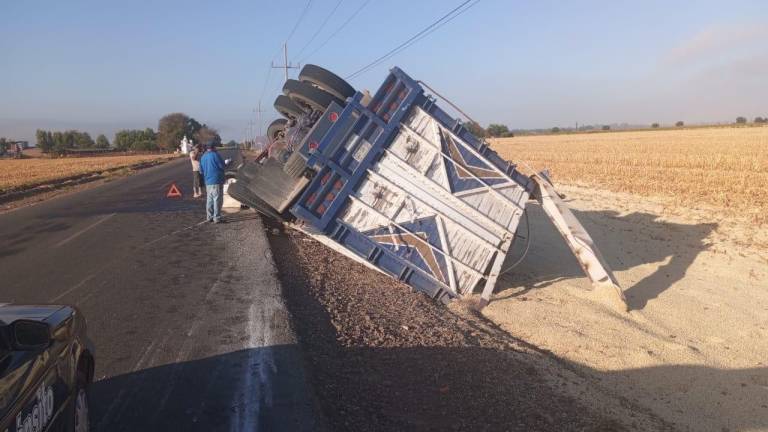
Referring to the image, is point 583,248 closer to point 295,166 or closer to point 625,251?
point 295,166

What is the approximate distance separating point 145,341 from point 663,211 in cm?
1418

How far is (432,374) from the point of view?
5035mm

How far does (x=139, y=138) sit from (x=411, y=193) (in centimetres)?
13293

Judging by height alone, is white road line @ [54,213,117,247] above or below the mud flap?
below

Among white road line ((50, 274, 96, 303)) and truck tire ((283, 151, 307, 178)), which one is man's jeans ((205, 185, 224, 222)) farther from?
truck tire ((283, 151, 307, 178))

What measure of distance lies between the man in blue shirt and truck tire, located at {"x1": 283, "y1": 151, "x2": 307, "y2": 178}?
505 centimetres

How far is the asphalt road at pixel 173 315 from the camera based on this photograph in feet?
13.8

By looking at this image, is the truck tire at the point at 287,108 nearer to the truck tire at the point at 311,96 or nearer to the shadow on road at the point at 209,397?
the truck tire at the point at 311,96

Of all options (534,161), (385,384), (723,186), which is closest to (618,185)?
(723,186)

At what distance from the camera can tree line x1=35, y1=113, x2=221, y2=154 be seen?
112938mm

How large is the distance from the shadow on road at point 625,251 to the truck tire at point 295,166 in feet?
10.9

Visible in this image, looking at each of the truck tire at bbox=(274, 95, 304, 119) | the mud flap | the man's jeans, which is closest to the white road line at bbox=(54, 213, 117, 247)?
the man's jeans

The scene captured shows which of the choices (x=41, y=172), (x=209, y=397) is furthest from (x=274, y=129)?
(x=41, y=172)

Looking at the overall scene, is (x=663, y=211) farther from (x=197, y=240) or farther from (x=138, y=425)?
(x=138, y=425)
